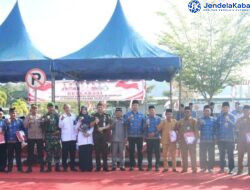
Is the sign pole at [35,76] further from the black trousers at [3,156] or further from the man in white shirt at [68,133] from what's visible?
the black trousers at [3,156]

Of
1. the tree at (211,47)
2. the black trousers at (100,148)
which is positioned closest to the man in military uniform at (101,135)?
the black trousers at (100,148)

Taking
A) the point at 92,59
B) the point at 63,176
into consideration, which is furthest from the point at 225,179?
the point at 92,59

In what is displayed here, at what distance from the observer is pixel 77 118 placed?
10703 mm

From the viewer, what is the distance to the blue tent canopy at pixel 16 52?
11047 millimetres

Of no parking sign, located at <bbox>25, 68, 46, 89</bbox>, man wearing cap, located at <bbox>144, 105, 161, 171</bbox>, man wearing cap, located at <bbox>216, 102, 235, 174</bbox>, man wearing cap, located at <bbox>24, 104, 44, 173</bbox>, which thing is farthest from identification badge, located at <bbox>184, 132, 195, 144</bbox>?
no parking sign, located at <bbox>25, 68, 46, 89</bbox>

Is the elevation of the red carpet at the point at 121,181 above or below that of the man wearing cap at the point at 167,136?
below

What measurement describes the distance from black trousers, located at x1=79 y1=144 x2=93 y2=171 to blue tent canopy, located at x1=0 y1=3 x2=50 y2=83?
2233mm

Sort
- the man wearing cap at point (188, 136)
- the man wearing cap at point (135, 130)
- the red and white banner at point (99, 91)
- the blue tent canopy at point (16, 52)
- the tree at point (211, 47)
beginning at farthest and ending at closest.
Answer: the red and white banner at point (99, 91)
the tree at point (211, 47)
the blue tent canopy at point (16, 52)
the man wearing cap at point (135, 130)
the man wearing cap at point (188, 136)

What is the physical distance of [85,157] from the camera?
35.3 ft

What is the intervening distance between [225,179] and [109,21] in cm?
570

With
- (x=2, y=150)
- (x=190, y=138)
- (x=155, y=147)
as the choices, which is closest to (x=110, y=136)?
(x=155, y=147)

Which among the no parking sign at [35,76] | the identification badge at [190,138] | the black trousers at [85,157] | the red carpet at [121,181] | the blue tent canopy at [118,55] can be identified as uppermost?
the blue tent canopy at [118,55]

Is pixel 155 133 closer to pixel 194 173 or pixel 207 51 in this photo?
pixel 194 173

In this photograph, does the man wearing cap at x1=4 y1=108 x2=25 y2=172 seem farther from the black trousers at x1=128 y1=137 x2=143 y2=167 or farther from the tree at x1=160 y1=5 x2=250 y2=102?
the tree at x1=160 y1=5 x2=250 y2=102
